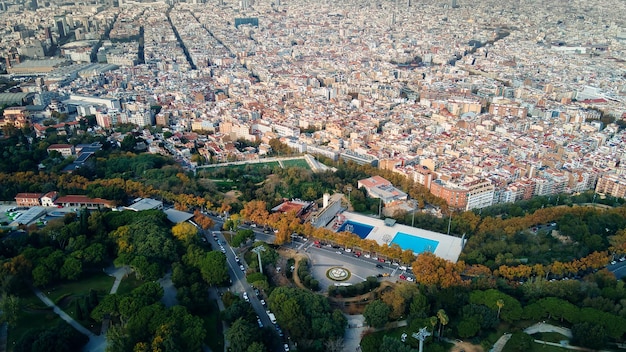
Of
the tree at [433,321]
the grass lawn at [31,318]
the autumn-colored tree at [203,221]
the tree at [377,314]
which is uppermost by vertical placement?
the tree at [433,321]

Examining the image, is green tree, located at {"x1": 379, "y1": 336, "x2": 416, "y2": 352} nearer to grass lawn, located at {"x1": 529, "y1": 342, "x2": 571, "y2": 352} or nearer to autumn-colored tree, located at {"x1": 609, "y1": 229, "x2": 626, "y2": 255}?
grass lawn, located at {"x1": 529, "y1": 342, "x2": 571, "y2": 352}

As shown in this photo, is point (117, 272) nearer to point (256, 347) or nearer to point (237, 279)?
point (237, 279)

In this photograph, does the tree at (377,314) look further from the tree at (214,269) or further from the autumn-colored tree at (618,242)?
the autumn-colored tree at (618,242)

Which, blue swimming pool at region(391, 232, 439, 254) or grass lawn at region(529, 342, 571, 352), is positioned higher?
grass lawn at region(529, 342, 571, 352)

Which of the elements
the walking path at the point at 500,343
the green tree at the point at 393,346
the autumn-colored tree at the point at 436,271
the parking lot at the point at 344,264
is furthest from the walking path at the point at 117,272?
the walking path at the point at 500,343

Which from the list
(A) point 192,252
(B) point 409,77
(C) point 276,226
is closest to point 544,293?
(C) point 276,226

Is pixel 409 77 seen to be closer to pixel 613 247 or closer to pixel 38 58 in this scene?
pixel 613 247

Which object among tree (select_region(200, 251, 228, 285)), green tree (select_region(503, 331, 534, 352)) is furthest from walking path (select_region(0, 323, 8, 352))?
green tree (select_region(503, 331, 534, 352))
